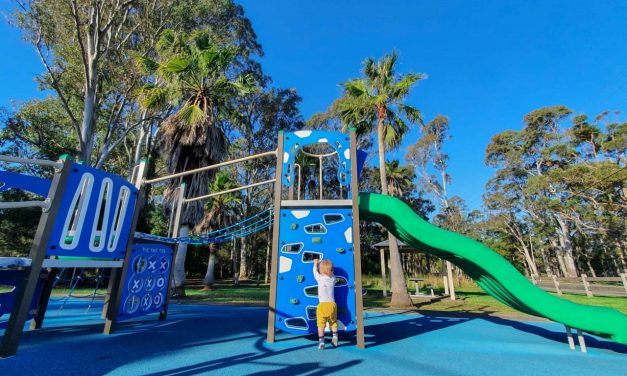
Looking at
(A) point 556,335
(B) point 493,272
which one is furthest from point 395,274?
(B) point 493,272

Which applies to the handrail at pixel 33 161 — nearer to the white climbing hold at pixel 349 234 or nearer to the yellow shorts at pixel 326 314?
the yellow shorts at pixel 326 314

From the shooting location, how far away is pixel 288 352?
395cm

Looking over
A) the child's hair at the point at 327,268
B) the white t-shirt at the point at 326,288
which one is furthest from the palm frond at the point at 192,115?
the white t-shirt at the point at 326,288

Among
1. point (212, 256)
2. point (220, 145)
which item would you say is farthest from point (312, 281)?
point (212, 256)

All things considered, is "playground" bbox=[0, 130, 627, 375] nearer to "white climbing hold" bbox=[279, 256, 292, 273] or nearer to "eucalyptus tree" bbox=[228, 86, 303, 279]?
"white climbing hold" bbox=[279, 256, 292, 273]

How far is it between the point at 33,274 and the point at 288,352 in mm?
3116

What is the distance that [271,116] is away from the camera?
76.5 feet

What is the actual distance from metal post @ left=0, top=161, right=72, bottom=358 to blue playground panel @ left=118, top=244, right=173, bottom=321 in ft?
5.10

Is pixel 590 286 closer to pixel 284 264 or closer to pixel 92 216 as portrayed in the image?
pixel 284 264

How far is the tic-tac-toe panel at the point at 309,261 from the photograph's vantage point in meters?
4.49

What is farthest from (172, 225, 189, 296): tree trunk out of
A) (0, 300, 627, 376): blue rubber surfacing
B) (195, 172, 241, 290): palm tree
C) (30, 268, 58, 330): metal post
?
(195, 172, 241, 290): palm tree

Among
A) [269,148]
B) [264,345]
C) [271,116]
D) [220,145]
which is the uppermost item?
[271,116]

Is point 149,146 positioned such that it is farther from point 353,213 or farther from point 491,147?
point 491,147

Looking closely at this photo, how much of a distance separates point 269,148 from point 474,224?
25.4 metres
